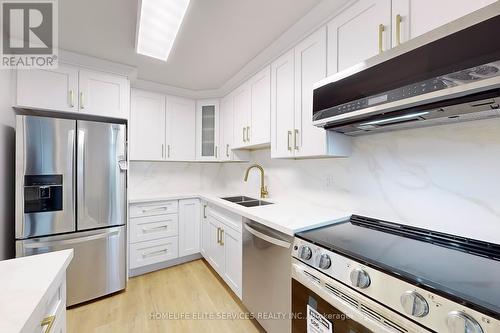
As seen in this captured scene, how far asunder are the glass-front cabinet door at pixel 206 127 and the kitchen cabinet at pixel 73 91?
1.03 meters

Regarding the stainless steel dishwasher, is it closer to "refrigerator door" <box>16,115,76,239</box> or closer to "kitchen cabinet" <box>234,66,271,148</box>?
"kitchen cabinet" <box>234,66,271,148</box>

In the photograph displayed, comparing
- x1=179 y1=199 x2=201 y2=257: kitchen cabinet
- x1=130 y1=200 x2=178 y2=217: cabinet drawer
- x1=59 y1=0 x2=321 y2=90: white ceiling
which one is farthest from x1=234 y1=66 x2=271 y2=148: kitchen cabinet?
x1=130 y1=200 x2=178 y2=217: cabinet drawer

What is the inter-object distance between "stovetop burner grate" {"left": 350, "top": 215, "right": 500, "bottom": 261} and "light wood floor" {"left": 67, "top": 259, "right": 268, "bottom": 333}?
1.22 metres

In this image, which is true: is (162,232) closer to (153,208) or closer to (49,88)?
(153,208)

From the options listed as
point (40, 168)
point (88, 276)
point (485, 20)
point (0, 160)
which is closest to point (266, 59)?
point (485, 20)

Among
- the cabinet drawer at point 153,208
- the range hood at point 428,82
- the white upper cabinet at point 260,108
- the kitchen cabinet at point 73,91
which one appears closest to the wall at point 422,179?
the range hood at point 428,82

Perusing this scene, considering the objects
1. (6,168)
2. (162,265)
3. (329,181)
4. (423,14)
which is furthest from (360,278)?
(6,168)

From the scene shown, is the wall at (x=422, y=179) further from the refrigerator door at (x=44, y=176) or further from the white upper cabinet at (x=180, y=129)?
the refrigerator door at (x=44, y=176)

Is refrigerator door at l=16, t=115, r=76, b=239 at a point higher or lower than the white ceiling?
lower

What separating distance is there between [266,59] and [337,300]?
197cm

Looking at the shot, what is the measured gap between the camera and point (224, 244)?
208cm

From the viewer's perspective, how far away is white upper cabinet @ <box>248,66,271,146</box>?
200 centimetres

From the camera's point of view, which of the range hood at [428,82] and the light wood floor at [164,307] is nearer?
the range hood at [428,82]

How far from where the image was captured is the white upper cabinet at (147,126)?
2.59m
